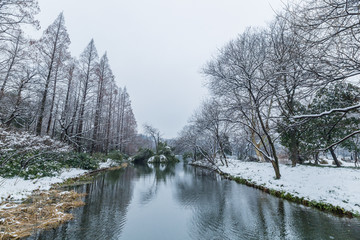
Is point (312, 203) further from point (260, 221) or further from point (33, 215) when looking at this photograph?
point (33, 215)

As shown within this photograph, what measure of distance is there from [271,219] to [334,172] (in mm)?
5091

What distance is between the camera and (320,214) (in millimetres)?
5359

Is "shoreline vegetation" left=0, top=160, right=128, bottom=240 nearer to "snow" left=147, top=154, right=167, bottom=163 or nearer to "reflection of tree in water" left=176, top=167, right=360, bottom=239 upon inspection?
"reflection of tree in water" left=176, top=167, right=360, bottom=239

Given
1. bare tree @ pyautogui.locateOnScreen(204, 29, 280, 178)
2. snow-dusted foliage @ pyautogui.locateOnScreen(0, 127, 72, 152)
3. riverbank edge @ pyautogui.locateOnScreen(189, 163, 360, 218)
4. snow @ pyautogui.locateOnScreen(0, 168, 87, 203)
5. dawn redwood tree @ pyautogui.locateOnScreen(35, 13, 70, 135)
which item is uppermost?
dawn redwood tree @ pyautogui.locateOnScreen(35, 13, 70, 135)

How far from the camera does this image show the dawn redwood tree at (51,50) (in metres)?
12.0

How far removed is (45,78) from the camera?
12.3 metres

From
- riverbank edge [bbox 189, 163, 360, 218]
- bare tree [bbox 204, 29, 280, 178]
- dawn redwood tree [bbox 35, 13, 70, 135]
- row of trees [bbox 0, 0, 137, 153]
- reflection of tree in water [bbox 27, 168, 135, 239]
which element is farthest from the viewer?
dawn redwood tree [bbox 35, 13, 70, 135]

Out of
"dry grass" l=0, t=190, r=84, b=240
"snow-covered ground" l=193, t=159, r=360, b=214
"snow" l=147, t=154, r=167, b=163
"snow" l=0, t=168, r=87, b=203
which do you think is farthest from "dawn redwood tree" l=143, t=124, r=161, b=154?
"dry grass" l=0, t=190, r=84, b=240

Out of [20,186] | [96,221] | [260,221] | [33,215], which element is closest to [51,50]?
[20,186]

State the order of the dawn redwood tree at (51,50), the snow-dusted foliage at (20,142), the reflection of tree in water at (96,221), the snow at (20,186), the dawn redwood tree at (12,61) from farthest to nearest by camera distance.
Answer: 1. the dawn redwood tree at (51,50)
2. the dawn redwood tree at (12,61)
3. the snow-dusted foliage at (20,142)
4. the snow at (20,186)
5. the reflection of tree in water at (96,221)

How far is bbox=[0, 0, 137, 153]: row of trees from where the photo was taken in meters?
7.40

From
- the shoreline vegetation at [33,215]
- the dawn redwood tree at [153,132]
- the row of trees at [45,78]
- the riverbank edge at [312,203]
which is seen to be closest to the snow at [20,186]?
the shoreline vegetation at [33,215]

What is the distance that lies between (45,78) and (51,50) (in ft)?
8.32

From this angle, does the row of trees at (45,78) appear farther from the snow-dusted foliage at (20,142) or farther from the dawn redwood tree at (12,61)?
the snow-dusted foliage at (20,142)
